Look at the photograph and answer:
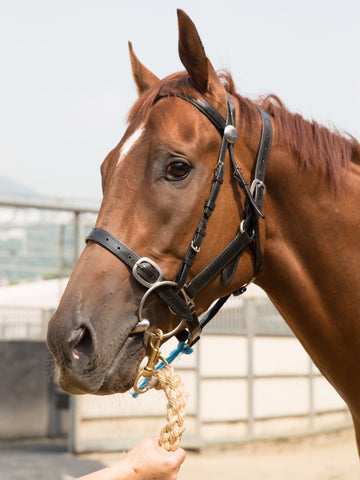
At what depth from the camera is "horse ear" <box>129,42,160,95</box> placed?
2.36 metres

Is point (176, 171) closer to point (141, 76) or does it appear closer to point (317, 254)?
point (317, 254)

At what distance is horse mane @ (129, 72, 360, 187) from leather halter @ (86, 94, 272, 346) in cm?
5

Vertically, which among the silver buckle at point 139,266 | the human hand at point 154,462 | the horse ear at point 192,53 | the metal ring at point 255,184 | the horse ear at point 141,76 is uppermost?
the horse ear at point 192,53

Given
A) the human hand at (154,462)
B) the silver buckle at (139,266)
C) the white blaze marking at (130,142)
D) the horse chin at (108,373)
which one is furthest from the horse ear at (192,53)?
the human hand at (154,462)

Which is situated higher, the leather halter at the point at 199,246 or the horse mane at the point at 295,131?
the horse mane at the point at 295,131

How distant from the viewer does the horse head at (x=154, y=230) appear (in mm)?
1644

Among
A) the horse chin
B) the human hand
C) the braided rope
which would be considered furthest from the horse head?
the human hand

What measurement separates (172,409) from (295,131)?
42.8 inches

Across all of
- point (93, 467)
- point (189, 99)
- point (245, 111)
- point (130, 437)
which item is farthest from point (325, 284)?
point (130, 437)

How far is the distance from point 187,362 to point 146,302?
18.6 feet

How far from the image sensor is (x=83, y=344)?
1.64 metres

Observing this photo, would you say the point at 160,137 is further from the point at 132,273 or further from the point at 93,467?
the point at 93,467

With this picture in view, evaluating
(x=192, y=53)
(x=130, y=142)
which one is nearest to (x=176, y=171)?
(x=130, y=142)

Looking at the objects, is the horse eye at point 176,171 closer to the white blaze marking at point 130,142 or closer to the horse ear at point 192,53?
the white blaze marking at point 130,142
